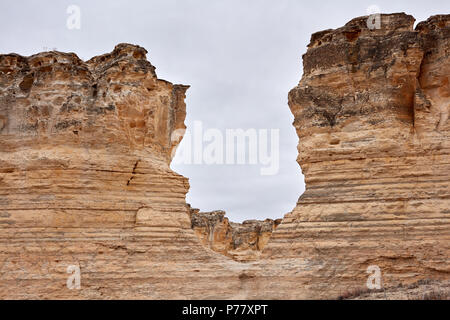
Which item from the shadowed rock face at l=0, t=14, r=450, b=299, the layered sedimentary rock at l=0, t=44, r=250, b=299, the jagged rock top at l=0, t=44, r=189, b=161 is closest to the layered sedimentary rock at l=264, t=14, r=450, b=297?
the shadowed rock face at l=0, t=14, r=450, b=299

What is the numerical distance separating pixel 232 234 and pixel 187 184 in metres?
20.6

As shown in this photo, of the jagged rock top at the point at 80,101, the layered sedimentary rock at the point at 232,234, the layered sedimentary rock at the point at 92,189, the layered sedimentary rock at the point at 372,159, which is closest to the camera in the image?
the layered sedimentary rock at the point at 372,159

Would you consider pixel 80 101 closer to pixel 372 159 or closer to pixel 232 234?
pixel 372 159

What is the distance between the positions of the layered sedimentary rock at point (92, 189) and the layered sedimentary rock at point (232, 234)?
15.7 meters

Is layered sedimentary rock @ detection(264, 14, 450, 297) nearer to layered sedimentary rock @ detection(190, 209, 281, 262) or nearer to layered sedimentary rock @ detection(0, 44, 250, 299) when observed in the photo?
layered sedimentary rock @ detection(0, 44, 250, 299)

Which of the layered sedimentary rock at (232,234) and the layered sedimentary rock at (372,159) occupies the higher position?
the layered sedimentary rock at (372,159)

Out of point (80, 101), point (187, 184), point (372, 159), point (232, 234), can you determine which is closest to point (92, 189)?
point (80, 101)

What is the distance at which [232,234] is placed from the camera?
124 feet

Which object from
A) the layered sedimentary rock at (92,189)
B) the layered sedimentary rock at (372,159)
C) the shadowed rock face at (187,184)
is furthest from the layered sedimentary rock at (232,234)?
the layered sedimentary rock at (372,159)

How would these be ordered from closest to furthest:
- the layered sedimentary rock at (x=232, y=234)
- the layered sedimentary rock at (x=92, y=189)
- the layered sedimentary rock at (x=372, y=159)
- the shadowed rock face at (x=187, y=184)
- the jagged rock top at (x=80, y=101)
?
the layered sedimentary rock at (x=372, y=159), the shadowed rock face at (x=187, y=184), the layered sedimentary rock at (x=92, y=189), the jagged rock top at (x=80, y=101), the layered sedimentary rock at (x=232, y=234)

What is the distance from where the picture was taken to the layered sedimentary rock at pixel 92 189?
15.5 m

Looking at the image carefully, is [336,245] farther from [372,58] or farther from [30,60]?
[30,60]

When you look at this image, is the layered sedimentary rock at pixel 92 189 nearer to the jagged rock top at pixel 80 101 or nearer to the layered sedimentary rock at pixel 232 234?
the jagged rock top at pixel 80 101
